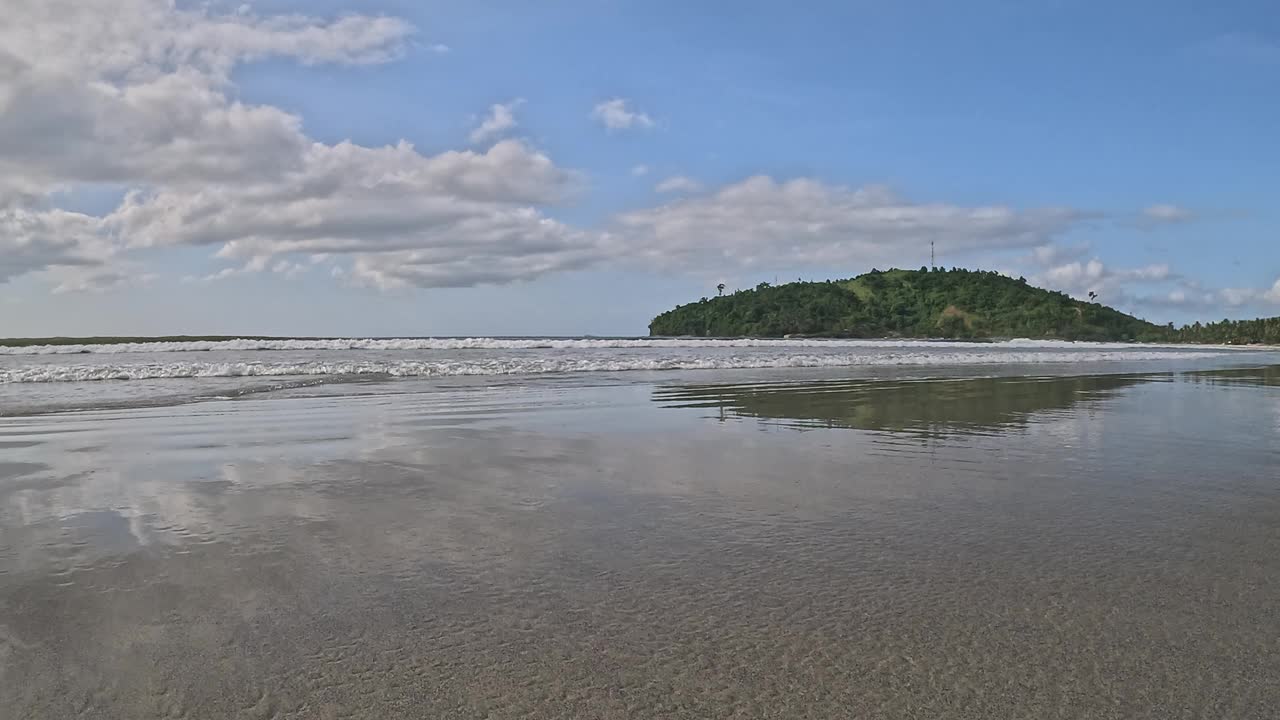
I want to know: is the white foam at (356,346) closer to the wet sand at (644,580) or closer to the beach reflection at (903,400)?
the beach reflection at (903,400)

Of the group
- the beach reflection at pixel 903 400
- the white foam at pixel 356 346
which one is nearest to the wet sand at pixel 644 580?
the beach reflection at pixel 903 400

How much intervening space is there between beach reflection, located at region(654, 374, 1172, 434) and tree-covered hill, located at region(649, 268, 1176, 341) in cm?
9156

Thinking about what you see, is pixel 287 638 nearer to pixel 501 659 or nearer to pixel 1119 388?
pixel 501 659

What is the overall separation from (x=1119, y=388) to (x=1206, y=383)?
303 centimetres

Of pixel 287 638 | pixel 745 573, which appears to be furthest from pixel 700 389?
pixel 287 638

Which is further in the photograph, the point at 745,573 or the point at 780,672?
the point at 745,573

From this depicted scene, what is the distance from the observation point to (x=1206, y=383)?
698 inches

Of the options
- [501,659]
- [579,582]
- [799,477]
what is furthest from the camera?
[799,477]

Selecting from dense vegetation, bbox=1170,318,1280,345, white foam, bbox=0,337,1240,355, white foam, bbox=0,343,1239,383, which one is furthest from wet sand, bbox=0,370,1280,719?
dense vegetation, bbox=1170,318,1280,345

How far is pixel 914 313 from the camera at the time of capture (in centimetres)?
13262

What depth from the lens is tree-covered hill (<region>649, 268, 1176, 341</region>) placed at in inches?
4429

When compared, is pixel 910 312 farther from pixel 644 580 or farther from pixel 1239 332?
pixel 644 580

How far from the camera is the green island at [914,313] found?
11031 cm

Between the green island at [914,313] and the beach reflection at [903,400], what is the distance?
275ft
